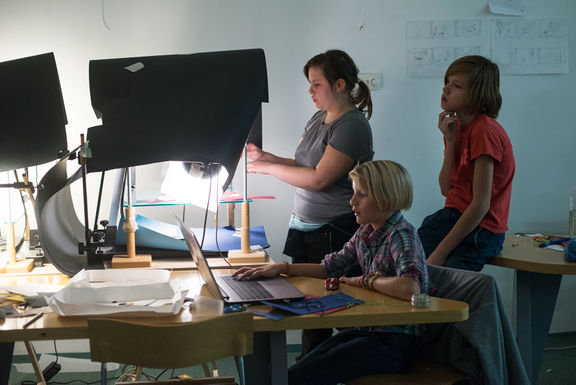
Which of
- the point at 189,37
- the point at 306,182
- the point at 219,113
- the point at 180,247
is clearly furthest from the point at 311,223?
the point at 189,37

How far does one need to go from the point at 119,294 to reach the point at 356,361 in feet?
2.20

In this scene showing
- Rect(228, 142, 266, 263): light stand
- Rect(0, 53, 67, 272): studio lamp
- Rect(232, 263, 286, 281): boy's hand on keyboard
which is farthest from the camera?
Rect(228, 142, 266, 263): light stand

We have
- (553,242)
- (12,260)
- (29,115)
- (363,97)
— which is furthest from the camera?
(553,242)

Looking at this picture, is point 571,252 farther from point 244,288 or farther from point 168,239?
point 168,239

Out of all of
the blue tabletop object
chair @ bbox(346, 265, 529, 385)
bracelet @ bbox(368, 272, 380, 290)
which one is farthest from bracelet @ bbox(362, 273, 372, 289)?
the blue tabletop object

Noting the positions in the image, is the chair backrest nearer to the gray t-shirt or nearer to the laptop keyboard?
the laptop keyboard

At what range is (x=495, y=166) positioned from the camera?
226cm

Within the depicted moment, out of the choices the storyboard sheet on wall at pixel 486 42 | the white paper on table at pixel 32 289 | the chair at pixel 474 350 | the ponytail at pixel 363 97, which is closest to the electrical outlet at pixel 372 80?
the storyboard sheet on wall at pixel 486 42

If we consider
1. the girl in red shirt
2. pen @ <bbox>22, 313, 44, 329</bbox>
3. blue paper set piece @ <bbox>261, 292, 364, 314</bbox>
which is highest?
the girl in red shirt

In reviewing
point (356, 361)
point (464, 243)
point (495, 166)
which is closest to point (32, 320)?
point (356, 361)

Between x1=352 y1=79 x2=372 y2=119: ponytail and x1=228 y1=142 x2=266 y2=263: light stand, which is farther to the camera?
x1=352 y1=79 x2=372 y2=119: ponytail

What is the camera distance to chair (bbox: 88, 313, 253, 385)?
1305 mm

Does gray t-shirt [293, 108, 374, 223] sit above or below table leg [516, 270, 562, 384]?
above

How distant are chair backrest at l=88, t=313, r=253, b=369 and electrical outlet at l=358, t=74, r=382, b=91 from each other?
2179 millimetres
